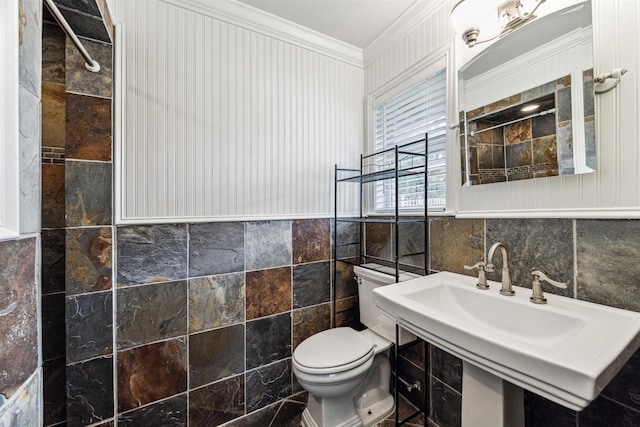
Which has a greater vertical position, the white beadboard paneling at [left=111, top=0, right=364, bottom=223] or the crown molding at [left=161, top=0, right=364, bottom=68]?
the crown molding at [left=161, top=0, right=364, bottom=68]

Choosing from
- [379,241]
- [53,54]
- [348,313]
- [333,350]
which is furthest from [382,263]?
[53,54]

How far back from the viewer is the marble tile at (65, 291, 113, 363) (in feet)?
3.81

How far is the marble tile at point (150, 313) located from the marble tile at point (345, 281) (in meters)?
1.00

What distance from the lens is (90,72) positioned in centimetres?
120

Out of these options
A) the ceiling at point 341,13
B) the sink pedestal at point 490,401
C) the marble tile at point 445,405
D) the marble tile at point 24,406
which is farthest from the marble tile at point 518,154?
the marble tile at point 24,406

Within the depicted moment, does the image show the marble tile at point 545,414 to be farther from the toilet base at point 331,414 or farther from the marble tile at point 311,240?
the marble tile at point 311,240

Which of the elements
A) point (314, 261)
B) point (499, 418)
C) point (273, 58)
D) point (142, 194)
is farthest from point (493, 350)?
point (273, 58)

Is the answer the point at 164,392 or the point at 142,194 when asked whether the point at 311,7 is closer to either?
the point at 142,194

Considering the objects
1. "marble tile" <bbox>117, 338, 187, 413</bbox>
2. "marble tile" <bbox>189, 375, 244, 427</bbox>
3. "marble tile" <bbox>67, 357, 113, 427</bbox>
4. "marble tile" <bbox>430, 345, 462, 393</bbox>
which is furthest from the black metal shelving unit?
"marble tile" <bbox>67, 357, 113, 427</bbox>

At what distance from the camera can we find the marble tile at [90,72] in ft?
3.83

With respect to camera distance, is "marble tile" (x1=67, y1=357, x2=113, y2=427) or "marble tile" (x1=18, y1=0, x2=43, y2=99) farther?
"marble tile" (x1=67, y1=357, x2=113, y2=427)

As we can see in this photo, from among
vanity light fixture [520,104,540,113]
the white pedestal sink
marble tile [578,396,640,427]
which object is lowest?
marble tile [578,396,640,427]

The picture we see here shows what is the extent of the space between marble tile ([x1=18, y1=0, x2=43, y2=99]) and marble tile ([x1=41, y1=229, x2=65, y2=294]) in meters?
1.12

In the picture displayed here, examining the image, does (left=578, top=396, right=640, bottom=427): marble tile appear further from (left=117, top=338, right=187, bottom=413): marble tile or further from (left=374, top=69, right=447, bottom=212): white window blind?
(left=117, top=338, right=187, bottom=413): marble tile
